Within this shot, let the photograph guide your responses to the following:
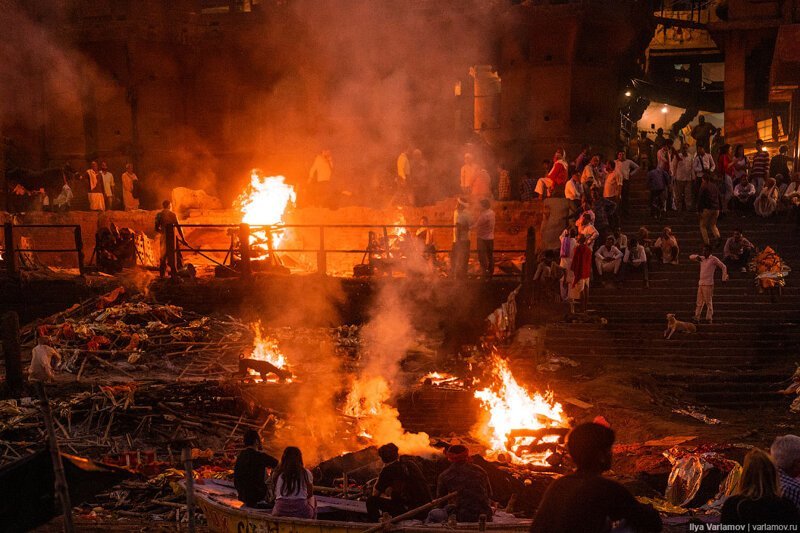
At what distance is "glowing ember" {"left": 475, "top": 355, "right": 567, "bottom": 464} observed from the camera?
10.6 meters

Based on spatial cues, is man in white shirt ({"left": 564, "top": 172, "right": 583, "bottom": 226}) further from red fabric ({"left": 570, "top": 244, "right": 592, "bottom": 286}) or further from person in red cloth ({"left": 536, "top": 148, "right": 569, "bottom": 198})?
red fabric ({"left": 570, "top": 244, "right": 592, "bottom": 286})

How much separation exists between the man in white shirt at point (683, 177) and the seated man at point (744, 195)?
3.37ft

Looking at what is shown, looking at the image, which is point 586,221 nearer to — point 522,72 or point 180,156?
point 522,72

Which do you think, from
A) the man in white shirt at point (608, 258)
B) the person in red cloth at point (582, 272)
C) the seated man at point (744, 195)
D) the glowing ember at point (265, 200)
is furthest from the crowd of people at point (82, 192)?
the seated man at point (744, 195)

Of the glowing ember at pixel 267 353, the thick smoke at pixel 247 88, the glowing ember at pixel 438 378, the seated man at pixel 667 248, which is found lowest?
the glowing ember at pixel 438 378

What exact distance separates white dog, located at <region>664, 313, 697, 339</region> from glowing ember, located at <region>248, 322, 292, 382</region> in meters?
7.00

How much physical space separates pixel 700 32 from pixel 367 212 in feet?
57.9

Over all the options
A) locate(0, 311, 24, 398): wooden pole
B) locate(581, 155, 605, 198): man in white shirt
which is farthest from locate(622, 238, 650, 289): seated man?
locate(0, 311, 24, 398): wooden pole

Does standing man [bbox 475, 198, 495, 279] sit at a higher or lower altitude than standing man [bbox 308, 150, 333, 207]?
lower

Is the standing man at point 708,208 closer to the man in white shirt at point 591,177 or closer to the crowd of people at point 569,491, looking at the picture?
the man in white shirt at point 591,177

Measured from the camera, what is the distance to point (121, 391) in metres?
12.0

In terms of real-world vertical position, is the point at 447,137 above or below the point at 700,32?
below

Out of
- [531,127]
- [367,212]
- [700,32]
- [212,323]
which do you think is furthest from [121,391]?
[700,32]

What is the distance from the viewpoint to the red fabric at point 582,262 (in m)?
14.9
